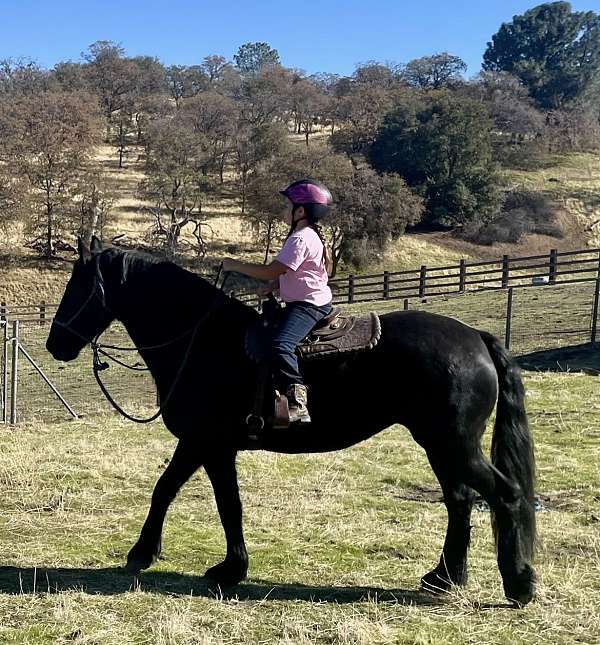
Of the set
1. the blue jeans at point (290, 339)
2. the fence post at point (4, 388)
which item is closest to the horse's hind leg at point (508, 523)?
the blue jeans at point (290, 339)

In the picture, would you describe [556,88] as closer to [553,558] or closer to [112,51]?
[112,51]

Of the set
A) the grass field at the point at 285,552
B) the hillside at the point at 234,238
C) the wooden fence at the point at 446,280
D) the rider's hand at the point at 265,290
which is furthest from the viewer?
the hillside at the point at 234,238

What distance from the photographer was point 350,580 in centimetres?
550

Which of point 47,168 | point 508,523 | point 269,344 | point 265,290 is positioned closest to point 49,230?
point 47,168

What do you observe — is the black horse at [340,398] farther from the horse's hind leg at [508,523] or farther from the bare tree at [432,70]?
the bare tree at [432,70]

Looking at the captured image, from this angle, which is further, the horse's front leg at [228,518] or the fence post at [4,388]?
the fence post at [4,388]

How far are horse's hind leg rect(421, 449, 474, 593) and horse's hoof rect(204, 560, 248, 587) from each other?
1.29 metres

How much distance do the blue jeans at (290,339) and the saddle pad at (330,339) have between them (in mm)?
80

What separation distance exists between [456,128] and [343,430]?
49.9m

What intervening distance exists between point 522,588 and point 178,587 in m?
2.34

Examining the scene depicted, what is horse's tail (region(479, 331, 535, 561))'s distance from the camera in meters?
5.25

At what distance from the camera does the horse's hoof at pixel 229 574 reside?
534cm

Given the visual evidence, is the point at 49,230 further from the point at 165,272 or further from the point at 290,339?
the point at 290,339

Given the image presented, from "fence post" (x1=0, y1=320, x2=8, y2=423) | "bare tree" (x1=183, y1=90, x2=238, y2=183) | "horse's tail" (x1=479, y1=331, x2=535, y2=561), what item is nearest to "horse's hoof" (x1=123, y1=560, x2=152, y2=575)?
A: "horse's tail" (x1=479, y1=331, x2=535, y2=561)
